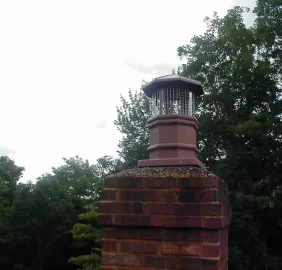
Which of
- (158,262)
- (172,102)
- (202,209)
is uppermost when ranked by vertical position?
(172,102)

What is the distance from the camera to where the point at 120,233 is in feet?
5.56

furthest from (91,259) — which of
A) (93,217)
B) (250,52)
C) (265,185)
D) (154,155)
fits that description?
(154,155)

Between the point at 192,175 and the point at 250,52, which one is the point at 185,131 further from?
the point at 250,52

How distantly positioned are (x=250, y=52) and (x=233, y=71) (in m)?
1.01

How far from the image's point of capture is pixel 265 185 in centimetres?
1173

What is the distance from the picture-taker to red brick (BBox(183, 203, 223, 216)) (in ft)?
5.28

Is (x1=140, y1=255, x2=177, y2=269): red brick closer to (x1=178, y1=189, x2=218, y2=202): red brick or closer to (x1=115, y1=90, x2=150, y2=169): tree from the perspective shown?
(x1=178, y1=189, x2=218, y2=202): red brick

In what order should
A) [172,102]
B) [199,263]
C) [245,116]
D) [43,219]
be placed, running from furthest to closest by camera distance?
[43,219]
[245,116]
[172,102]
[199,263]

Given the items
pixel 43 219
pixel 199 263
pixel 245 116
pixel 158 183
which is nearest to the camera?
pixel 199 263

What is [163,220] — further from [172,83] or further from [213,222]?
[172,83]

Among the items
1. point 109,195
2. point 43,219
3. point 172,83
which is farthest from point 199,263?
point 43,219

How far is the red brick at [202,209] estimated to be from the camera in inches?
63.4

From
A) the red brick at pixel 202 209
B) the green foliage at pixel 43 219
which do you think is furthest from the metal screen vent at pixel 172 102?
the green foliage at pixel 43 219

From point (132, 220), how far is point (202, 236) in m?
0.31
